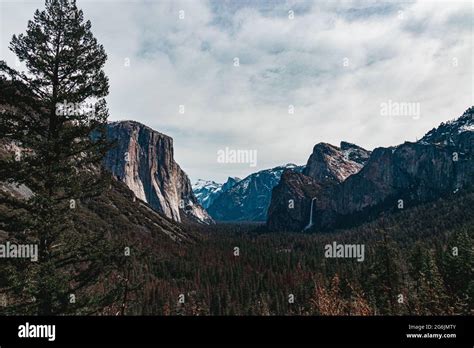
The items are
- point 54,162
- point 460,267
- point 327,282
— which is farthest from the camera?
point 460,267

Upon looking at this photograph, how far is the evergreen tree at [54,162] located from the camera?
13.1m

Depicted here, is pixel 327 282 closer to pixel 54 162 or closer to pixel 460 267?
pixel 460 267

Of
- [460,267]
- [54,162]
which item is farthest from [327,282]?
[54,162]

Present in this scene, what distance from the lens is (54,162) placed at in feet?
45.9

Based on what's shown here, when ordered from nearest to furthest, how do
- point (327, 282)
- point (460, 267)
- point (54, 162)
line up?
point (54, 162), point (327, 282), point (460, 267)

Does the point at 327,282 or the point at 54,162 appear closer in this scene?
the point at 54,162

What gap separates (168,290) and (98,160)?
3614 inches

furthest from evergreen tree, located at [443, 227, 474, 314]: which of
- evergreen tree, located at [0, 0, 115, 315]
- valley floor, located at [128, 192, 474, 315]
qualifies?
evergreen tree, located at [0, 0, 115, 315]

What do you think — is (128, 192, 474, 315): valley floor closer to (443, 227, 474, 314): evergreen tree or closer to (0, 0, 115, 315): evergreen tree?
(443, 227, 474, 314): evergreen tree

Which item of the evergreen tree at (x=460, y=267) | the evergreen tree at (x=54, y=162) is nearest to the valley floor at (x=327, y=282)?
the evergreen tree at (x=460, y=267)

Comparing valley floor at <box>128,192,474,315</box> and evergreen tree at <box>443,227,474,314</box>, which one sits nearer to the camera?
valley floor at <box>128,192,474,315</box>

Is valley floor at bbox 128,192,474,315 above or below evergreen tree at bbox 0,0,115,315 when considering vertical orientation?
below

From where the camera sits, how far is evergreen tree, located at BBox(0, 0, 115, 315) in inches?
514
